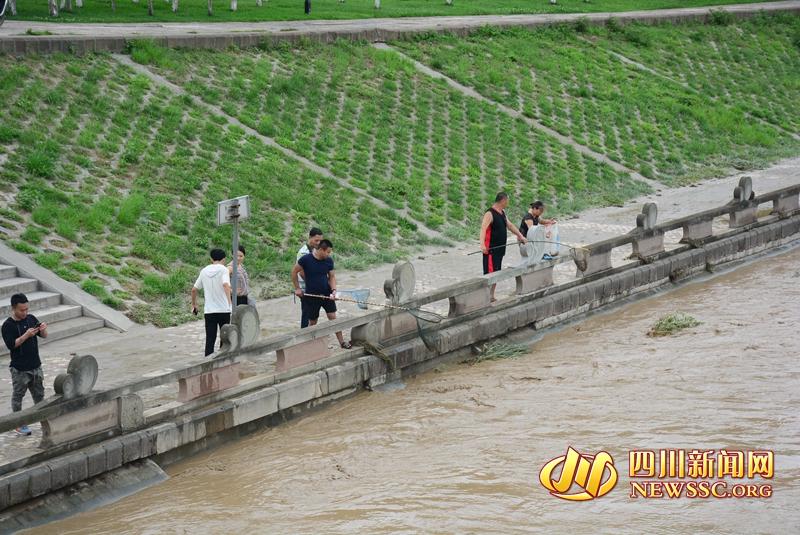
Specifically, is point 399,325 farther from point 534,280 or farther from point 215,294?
point 534,280

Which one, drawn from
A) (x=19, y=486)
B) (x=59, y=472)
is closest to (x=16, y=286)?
(x=59, y=472)

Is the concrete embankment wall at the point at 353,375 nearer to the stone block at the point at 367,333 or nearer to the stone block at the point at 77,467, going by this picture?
the stone block at the point at 77,467

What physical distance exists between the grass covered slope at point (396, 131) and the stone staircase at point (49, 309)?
8737 mm

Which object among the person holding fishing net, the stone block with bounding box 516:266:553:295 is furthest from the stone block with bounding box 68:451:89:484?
the person holding fishing net

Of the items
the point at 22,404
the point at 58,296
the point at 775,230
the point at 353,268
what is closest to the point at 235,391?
the point at 22,404

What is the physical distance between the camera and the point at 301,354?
44.0 ft

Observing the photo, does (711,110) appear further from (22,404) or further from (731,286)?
(22,404)

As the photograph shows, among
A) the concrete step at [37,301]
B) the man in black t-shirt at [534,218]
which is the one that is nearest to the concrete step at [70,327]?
the concrete step at [37,301]

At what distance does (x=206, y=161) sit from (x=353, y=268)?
15.7 ft

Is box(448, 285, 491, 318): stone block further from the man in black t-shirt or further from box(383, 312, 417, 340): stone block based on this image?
the man in black t-shirt

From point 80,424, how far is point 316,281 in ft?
13.8

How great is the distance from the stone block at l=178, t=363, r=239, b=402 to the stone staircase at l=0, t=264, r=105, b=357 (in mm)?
3860

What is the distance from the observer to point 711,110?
117 ft

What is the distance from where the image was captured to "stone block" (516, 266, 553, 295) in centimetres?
1692
